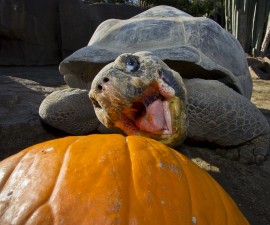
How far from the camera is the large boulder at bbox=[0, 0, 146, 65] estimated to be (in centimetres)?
711

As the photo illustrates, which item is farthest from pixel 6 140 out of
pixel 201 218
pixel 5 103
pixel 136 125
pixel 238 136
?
pixel 201 218

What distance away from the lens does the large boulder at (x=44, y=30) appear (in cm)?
711

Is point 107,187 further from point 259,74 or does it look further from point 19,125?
point 259,74

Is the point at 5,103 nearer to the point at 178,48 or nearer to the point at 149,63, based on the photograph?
the point at 178,48

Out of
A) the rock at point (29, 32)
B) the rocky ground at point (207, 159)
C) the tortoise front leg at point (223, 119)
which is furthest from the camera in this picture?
the rock at point (29, 32)

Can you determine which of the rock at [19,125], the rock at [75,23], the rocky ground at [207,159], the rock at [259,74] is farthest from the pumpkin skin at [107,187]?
the rock at [75,23]

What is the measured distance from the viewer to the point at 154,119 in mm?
1179

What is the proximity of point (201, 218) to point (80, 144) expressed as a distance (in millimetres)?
392

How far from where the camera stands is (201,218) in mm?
818

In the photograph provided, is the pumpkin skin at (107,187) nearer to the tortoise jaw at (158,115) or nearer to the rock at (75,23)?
the tortoise jaw at (158,115)

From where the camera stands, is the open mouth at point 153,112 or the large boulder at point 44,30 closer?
the open mouth at point 153,112

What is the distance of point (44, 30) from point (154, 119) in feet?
23.5

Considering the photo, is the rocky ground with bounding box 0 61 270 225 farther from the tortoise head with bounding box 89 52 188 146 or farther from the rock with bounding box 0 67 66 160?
the tortoise head with bounding box 89 52 188 146

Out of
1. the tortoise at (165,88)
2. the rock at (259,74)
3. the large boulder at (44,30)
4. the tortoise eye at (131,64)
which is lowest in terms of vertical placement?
the rock at (259,74)
